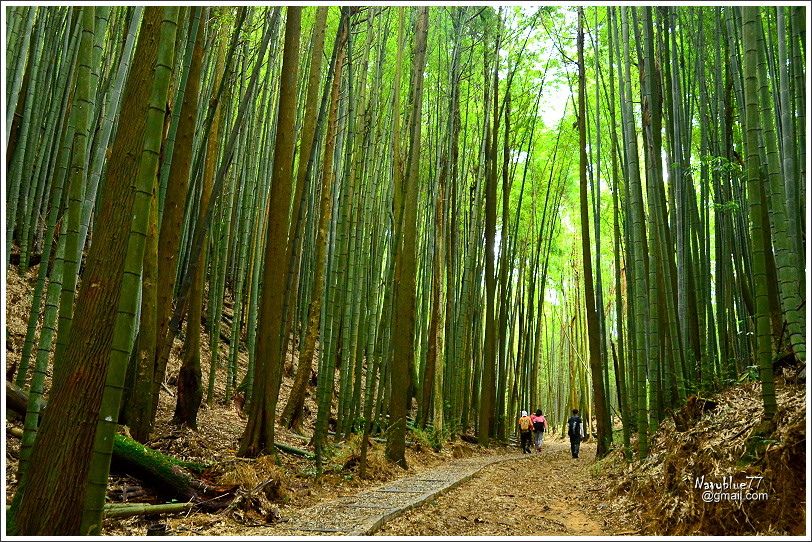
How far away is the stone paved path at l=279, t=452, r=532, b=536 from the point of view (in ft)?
8.04

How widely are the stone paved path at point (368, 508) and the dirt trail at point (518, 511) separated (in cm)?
6

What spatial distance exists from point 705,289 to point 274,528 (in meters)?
3.34

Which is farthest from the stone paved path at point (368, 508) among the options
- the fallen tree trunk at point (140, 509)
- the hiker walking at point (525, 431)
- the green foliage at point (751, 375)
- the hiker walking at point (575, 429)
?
the hiker walking at point (525, 431)

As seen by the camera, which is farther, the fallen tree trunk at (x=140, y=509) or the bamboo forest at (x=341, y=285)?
the fallen tree trunk at (x=140, y=509)

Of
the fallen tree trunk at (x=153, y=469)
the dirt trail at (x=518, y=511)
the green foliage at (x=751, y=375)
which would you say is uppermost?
the green foliage at (x=751, y=375)

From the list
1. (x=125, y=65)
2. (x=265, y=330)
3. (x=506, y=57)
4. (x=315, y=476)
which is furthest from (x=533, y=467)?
(x=125, y=65)

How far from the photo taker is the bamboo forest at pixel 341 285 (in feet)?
6.56

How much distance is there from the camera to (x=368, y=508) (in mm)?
2939

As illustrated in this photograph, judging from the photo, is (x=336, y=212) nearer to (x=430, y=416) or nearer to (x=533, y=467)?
(x=533, y=467)

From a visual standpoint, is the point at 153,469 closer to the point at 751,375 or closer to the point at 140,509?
the point at 140,509

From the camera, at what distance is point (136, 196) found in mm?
1589

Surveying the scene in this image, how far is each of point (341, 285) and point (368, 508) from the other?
2.12m

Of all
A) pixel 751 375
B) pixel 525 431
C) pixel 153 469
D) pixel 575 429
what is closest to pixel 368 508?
pixel 153 469

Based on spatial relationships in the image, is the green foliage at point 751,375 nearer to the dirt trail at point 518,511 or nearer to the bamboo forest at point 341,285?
the bamboo forest at point 341,285
